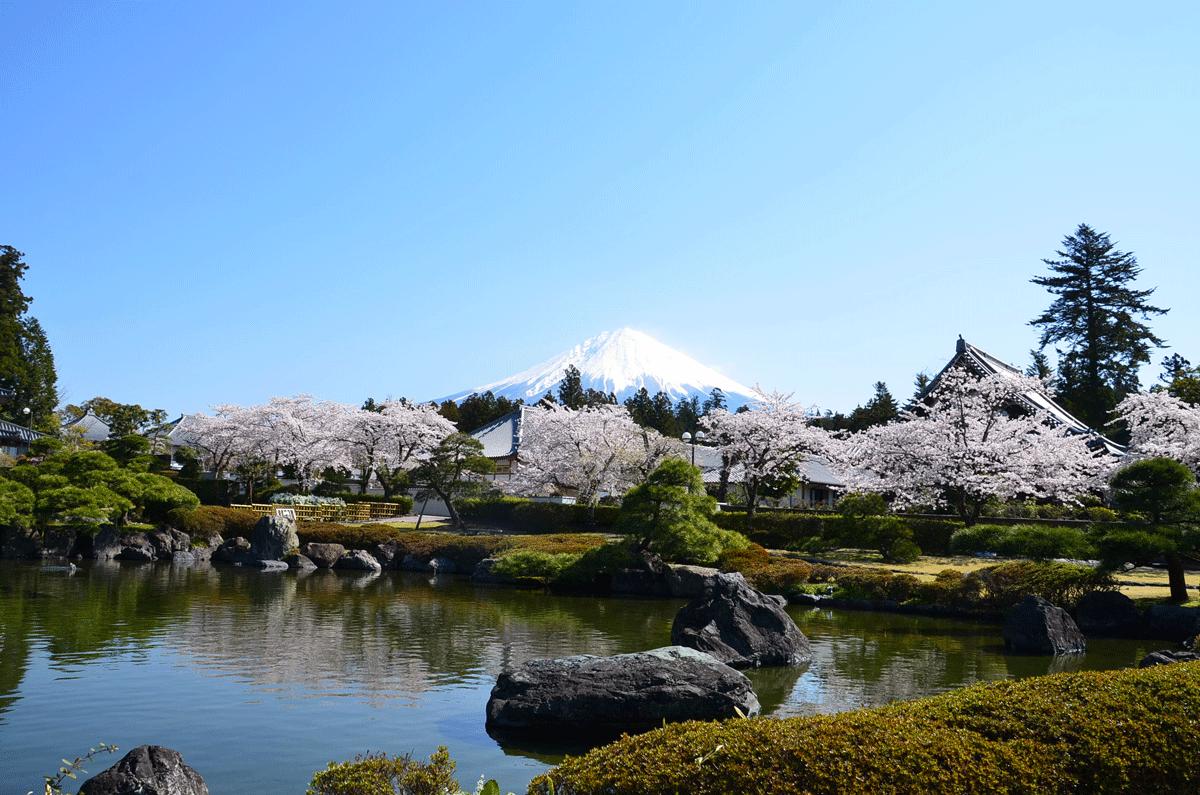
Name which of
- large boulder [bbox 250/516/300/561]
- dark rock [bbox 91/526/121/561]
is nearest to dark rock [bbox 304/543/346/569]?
large boulder [bbox 250/516/300/561]

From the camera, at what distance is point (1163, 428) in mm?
35344

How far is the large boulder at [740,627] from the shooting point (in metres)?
14.4

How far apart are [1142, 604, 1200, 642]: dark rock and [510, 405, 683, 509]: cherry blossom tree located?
23717 millimetres

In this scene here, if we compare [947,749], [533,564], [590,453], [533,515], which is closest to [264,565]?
[533,564]

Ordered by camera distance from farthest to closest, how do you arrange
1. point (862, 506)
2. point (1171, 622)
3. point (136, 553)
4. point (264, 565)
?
point (862, 506) < point (136, 553) < point (264, 565) < point (1171, 622)

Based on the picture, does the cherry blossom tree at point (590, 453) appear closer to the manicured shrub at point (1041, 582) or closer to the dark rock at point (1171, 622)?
the manicured shrub at point (1041, 582)

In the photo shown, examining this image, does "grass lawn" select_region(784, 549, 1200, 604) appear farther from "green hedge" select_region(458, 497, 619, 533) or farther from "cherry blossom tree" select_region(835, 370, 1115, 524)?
"green hedge" select_region(458, 497, 619, 533)

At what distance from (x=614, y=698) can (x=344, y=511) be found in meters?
35.1

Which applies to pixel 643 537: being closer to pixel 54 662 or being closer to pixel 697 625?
pixel 697 625

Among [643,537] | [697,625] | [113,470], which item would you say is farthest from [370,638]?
[113,470]

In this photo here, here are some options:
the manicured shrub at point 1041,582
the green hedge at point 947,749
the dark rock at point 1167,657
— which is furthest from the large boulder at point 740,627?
the green hedge at point 947,749

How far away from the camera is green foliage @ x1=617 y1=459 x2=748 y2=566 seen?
23875mm

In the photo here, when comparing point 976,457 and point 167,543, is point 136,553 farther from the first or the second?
point 976,457

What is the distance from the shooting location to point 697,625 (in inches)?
580
